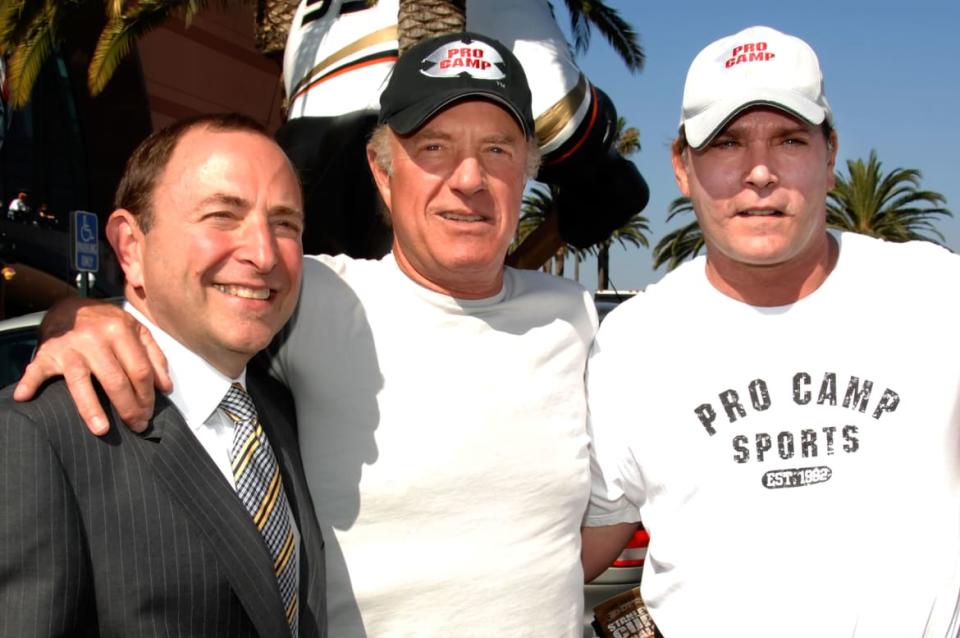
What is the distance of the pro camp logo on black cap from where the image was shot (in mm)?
2607

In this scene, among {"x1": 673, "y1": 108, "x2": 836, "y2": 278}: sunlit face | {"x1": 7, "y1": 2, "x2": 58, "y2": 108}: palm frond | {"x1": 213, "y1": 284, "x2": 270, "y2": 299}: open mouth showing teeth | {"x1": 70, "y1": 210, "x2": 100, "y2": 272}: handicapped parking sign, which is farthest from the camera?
{"x1": 7, "y1": 2, "x2": 58, "y2": 108}: palm frond

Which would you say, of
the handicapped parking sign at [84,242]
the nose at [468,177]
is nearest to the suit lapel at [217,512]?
the nose at [468,177]

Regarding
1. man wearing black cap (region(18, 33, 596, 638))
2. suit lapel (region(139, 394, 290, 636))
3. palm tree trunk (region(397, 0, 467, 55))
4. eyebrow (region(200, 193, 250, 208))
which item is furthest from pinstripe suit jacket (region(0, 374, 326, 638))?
palm tree trunk (region(397, 0, 467, 55))

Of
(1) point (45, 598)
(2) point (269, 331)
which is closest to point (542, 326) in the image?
(2) point (269, 331)

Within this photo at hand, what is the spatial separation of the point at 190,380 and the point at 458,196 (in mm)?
928

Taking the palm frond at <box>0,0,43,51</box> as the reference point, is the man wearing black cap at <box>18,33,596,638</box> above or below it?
below

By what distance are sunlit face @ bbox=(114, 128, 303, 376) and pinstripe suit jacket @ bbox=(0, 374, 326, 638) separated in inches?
8.6

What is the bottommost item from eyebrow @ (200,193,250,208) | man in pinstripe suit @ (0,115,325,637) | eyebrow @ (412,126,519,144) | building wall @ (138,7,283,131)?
A: man in pinstripe suit @ (0,115,325,637)

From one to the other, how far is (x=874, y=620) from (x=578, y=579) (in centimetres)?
78

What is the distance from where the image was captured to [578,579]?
260 cm

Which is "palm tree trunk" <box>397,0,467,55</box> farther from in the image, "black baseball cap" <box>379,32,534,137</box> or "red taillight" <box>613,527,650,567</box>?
"red taillight" <box>613,527,650,567</box>

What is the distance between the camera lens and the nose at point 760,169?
2.38 m

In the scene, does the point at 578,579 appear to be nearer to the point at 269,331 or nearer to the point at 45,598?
the point at 269,331

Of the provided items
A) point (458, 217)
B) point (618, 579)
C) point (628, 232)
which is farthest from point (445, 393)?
point (628, 232)
